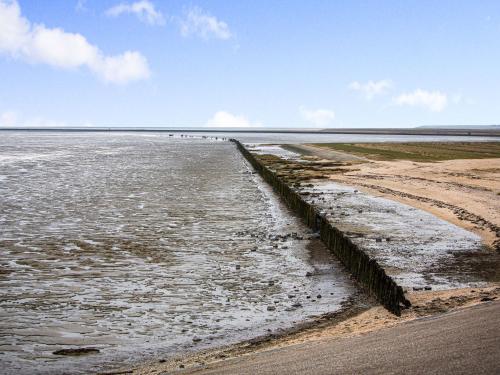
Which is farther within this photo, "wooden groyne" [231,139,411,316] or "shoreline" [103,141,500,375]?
"wooden groyne" [231,139,411,316]

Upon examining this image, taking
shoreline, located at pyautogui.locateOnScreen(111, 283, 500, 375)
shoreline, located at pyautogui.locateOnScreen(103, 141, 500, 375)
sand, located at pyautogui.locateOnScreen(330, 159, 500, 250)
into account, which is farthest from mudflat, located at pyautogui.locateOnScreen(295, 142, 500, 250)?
shoreline, located at pyautogui.locateOnScreen(111, 283, 500, 375)

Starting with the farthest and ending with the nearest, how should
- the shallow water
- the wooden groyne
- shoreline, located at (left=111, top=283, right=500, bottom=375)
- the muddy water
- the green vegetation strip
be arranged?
the green vegetation strip < the shallow water < the wooden groyne < the muddy water < shoreline, located at (left=111, top=283, right=500, bottom=375)

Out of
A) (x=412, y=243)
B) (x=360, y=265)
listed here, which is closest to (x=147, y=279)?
(x=360, y=265)

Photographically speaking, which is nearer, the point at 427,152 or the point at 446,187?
the point at 446,187

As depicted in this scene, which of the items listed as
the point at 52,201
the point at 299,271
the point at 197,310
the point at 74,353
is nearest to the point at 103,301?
the point at 197,310

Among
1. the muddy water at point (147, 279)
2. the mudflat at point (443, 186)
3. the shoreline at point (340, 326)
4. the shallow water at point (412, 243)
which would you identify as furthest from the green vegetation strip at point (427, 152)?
the shoreline at point (340, 326)

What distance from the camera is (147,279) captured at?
51.0ft

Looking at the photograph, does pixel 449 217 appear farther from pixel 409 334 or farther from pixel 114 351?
pixel 114 351

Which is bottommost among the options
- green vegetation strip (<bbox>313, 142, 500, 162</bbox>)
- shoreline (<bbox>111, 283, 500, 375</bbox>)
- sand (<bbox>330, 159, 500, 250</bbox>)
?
shoreline (<bbox>111, 283, 500, 375</bbox>)

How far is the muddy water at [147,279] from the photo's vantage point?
11.2 m

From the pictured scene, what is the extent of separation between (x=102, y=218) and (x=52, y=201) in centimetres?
748

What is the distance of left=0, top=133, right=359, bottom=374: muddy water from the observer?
11211 mm

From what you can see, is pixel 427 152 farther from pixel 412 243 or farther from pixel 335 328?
pixel 335 328

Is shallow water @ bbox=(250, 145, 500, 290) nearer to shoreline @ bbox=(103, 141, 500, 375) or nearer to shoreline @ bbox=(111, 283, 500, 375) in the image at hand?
shoreline @ bbox=(103, 141, 500, 375)
